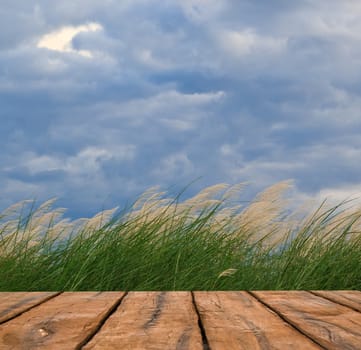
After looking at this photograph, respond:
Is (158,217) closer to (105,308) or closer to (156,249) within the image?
(156,249)

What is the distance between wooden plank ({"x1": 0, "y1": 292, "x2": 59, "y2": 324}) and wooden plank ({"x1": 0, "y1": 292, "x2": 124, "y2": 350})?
4 centimetres

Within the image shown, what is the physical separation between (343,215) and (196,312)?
257 cm

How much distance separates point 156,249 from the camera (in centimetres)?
353

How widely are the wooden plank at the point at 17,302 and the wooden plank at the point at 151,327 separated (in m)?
0.31

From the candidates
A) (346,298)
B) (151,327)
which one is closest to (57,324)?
(151,327)

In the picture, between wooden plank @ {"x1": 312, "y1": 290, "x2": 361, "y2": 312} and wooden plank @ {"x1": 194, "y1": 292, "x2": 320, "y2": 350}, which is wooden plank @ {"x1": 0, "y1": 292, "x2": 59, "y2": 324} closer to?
wooden plank @ {"x1": 194, "y1": 292, "x2": 320, "y2": 350}

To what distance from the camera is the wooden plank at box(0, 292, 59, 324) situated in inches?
71.4

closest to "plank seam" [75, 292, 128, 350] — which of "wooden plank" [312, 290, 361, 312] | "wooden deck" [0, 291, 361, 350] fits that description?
"wooden deck" [0, 291, 361, 350]

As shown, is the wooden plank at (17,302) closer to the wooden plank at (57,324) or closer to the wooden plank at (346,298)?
the wooden plank at (57,324)

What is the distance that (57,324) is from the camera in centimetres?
160

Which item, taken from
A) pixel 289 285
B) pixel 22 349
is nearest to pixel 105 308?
pixel 22 349

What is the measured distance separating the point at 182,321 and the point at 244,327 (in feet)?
0.57

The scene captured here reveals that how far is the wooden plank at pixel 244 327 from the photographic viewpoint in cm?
132

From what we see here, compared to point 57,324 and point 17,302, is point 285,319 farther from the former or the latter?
point 17,302
